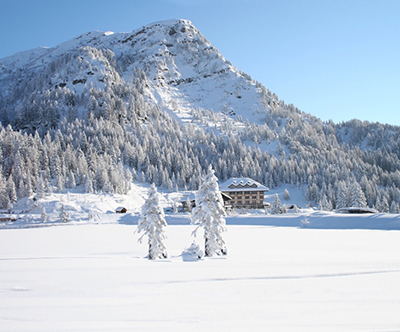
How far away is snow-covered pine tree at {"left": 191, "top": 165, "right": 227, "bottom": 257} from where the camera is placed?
19705mm

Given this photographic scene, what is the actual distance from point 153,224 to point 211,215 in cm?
491

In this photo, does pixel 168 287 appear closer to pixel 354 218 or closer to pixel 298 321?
pixel 298 321

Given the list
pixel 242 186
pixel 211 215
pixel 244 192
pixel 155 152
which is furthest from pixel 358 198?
pixel 155 152

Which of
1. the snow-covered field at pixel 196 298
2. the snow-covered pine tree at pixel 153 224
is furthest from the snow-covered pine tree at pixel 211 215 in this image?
the snow-covered field at pixel 196 298

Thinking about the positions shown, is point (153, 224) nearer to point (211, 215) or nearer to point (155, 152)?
point (211, 215)

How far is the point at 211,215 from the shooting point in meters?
20.7

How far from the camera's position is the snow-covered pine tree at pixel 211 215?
1970 centimetres

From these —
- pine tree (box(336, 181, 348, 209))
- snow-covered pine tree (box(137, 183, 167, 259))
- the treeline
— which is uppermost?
the treeline

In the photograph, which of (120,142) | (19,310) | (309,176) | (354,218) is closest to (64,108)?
(120,142)

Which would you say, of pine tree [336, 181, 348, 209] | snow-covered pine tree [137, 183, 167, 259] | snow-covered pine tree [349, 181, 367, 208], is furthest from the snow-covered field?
pine tree [336, 181, 348, 209]

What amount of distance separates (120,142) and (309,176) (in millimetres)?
95963

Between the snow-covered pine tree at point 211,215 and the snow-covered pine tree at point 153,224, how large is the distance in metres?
2.93

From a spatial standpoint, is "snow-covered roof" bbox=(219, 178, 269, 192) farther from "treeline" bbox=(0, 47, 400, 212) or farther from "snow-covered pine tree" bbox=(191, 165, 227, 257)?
"snow-covered pine tree" bbox=(191, 165, 227, 257)

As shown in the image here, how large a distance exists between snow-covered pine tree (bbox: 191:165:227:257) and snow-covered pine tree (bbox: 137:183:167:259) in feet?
9.63
